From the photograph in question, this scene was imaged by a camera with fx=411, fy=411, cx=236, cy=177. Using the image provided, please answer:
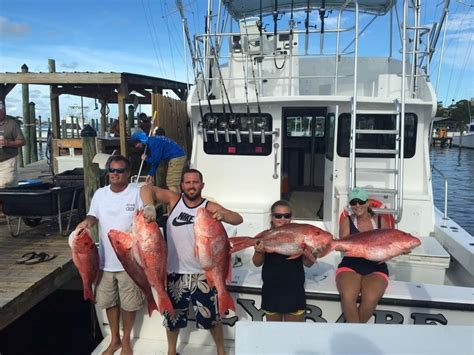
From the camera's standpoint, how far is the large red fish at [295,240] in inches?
114

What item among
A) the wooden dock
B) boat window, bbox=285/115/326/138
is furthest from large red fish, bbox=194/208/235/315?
boat window, bbox=285/115/326/138

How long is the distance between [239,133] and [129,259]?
278 centimetres

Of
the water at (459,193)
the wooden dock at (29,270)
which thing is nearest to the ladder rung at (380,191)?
the wooden dock at (29,270)

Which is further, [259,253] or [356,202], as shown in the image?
[356,202]

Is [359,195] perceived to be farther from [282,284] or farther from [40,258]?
[40,258]

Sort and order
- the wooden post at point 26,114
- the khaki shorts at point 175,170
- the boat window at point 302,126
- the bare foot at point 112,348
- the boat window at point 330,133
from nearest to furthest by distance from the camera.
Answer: the bare foot at point 112,348
the boat window at point 330,133
the khaki shorts at point 175,170
the boat window at point 302,126
the wooden post at point 26,114

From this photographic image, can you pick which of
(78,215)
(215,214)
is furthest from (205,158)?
(215,214)

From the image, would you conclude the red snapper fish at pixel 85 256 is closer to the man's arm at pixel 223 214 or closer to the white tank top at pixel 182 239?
the white tank top at pixel 182 239

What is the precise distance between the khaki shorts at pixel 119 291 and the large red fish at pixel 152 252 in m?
0.59

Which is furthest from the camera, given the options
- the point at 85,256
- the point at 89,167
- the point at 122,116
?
the point at 122,116

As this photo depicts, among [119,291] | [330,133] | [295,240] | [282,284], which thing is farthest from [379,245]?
[330,133]

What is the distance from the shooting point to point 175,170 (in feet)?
21.3

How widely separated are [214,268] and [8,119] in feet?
15.0

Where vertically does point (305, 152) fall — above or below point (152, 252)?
above
